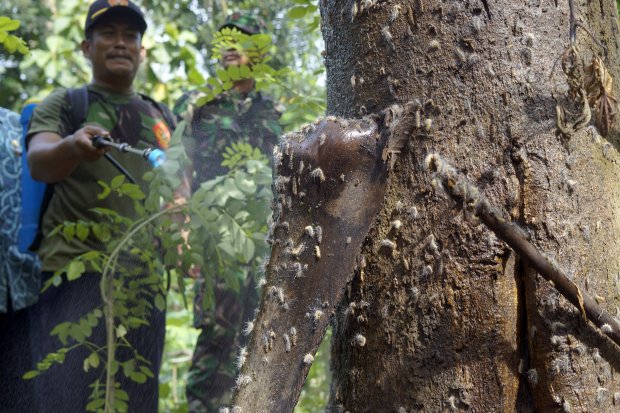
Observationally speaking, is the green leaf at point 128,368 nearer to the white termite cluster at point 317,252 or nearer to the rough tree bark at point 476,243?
the rough tree bark at point 476,243

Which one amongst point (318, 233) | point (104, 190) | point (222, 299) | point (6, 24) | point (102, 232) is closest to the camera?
point (318, 233)

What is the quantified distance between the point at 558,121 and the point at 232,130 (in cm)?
298

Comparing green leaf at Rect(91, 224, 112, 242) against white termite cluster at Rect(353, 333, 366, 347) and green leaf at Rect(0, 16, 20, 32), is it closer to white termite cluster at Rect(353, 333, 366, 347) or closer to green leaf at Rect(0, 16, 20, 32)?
green leaf at Rect(0, 16, 20, 32)

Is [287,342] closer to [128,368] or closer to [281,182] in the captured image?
[281,182]

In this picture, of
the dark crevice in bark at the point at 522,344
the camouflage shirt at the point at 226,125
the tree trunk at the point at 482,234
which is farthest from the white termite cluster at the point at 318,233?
the camouflage shirt at the point at 226,125

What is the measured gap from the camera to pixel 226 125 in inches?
168

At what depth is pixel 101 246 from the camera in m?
3.46

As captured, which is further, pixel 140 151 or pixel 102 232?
pixel 102 232

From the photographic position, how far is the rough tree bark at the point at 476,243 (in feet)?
4.63

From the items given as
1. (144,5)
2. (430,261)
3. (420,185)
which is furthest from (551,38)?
(144,5)

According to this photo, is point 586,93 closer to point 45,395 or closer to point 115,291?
point 115,291

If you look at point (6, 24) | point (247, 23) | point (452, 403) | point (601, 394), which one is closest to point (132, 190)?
point (6, 24)

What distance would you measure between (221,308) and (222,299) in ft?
0.18

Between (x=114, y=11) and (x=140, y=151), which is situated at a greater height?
(x=114, y=11)
